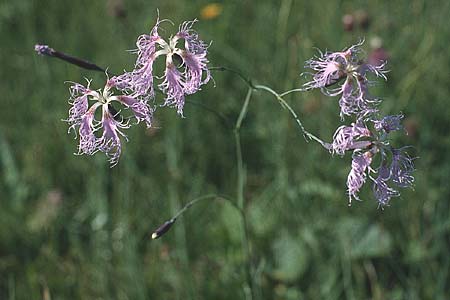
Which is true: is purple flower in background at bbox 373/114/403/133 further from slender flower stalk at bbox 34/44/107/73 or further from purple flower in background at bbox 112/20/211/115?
slender flower stalk at bbox 34/44/107/73

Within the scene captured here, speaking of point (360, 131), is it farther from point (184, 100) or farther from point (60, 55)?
point (60, 55)

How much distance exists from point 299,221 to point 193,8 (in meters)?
1.30

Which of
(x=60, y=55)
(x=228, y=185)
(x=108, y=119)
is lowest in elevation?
(x=228, y=185)

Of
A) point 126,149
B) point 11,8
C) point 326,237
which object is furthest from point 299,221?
point 11,8

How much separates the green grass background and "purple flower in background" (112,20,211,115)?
0.75 m

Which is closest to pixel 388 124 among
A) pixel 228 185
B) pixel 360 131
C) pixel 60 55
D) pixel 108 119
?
pixel 360 131

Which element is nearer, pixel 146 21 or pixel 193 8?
pixel 146 21

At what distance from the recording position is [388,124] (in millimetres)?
1286

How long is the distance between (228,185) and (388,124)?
1195 mm

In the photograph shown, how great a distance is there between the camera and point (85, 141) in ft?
4.25

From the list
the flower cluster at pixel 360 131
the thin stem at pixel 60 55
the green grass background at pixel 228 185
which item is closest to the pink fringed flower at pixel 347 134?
the flower cluster at pixel 360 131

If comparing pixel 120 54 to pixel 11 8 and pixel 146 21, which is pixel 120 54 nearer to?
pixel 146 21

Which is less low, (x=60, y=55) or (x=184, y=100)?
(x=60, y=55)

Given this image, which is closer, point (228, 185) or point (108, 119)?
point (108, 119)
